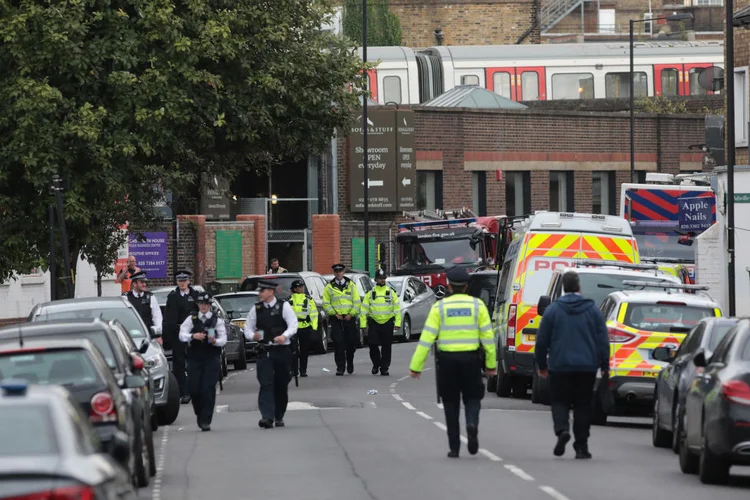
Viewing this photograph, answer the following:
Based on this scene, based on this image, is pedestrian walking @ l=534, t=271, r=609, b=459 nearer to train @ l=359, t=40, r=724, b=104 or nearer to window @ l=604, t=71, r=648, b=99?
train @ l=359, t=40, r=724, b=104

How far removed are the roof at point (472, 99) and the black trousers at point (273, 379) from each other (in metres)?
38.2

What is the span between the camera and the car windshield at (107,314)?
20.0 m

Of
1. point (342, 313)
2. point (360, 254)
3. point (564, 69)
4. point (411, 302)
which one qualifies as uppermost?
point (564, 69)

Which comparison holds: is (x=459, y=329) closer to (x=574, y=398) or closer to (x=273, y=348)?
(x=574, y=398)

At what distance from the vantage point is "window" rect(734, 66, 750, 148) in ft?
128

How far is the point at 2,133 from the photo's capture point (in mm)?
28781

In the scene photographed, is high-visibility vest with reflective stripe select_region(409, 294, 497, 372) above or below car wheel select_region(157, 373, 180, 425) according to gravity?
above

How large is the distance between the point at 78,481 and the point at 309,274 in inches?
1097

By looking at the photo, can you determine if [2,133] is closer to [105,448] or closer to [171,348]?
[171,348]

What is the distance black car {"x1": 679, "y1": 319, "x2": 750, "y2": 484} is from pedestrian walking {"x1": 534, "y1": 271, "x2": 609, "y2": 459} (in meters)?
1.20

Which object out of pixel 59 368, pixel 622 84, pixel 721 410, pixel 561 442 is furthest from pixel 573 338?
pixel 622 84

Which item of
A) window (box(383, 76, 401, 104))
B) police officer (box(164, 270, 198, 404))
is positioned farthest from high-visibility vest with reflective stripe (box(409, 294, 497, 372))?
window (box(383, 76, 401, 104))

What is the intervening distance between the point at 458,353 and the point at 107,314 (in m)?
6.76

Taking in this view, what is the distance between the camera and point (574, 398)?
1533 centimetres
